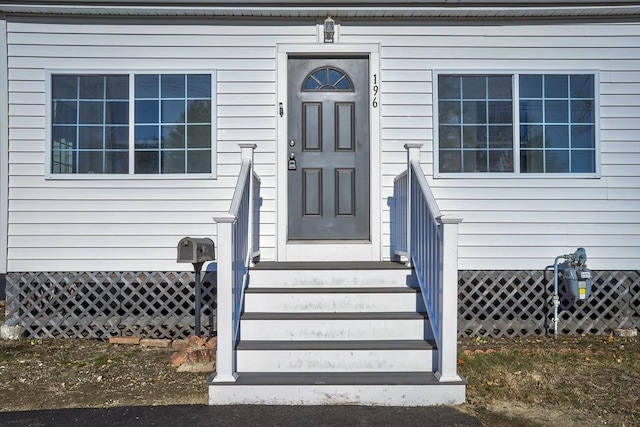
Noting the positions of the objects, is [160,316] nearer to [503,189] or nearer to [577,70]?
[503,189]

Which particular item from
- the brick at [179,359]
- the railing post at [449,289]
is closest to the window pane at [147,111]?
the brick at [179,359]

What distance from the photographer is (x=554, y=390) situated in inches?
158

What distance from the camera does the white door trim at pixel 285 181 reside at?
219 inches

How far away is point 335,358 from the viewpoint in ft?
13.0

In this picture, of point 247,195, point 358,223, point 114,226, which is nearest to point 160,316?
point 114,226

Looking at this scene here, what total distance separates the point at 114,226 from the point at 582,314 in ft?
16.5

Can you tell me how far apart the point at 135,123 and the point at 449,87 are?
336cm

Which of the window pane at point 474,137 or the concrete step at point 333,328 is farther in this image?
the window pane at point 474,137

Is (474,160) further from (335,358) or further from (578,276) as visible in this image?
A: (335,358)

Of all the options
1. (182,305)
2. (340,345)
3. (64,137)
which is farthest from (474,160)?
(64,137)

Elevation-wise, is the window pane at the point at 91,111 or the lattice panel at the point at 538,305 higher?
the window pane at the point at 91,111

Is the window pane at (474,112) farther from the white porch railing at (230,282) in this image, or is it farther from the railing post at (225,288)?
the railing post at (225,288)

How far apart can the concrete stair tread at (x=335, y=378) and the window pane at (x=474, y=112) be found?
9.76ft

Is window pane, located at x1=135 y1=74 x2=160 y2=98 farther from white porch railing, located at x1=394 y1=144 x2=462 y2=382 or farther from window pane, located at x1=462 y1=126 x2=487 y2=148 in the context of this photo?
window pane, located at x1=462 y1=126 x2=487 y2=148
